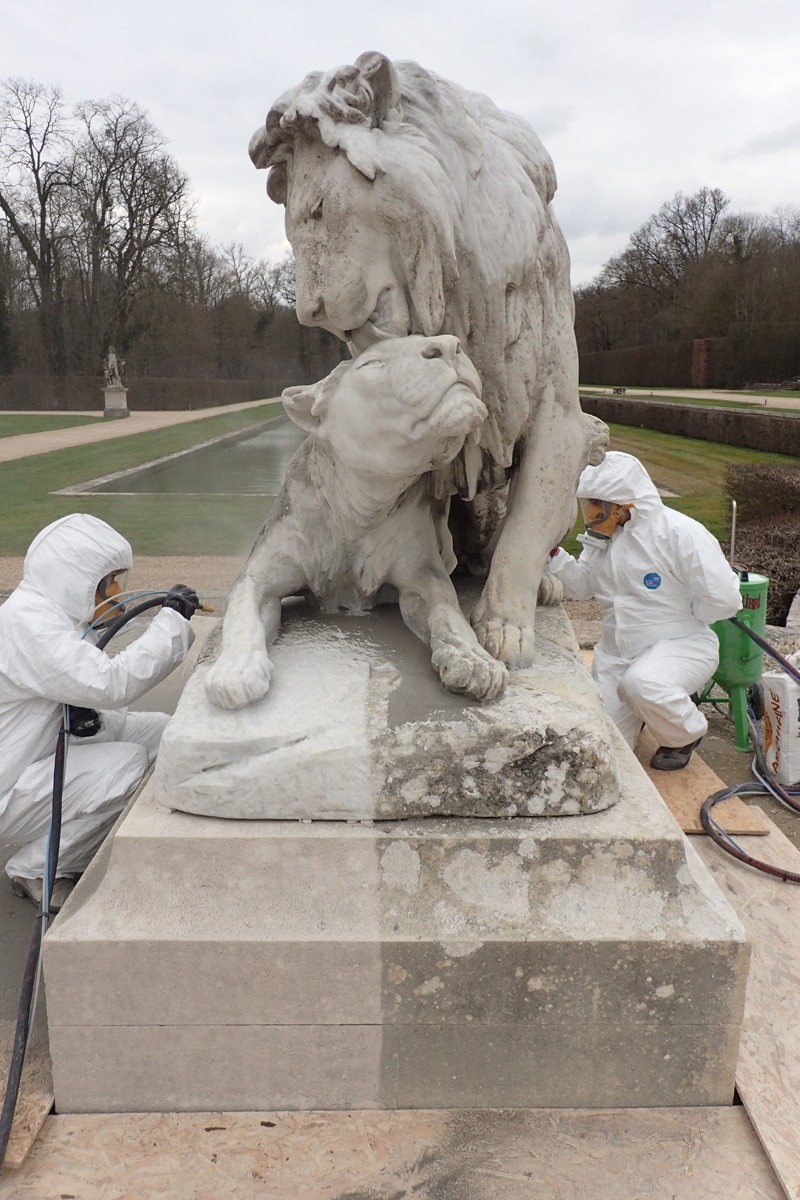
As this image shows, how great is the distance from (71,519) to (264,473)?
13.0m

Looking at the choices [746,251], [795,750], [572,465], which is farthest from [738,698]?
[746,251]

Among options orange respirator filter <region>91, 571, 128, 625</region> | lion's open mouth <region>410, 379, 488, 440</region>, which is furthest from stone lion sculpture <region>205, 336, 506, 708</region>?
orange respirator filter <region>91, 571, 128, 625</region>

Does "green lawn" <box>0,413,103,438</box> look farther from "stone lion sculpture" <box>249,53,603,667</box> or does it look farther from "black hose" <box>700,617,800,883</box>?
"stone lion sculpture" <box>249,53,603,667</box>

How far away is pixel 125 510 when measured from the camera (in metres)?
11.1

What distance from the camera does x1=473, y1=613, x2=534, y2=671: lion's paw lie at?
2.30 metres

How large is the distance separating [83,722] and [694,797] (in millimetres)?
2124

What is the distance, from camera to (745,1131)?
1.79 meters

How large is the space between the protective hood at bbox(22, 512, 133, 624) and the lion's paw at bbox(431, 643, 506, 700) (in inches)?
45.4

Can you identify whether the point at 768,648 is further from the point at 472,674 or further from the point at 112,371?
the point at 112,371

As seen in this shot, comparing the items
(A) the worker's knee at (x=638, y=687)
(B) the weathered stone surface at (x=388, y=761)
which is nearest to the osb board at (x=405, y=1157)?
(B) the weathered stone surface at (x=388, y=761)

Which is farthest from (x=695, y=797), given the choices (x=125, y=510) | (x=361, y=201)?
(x=125, y=510)

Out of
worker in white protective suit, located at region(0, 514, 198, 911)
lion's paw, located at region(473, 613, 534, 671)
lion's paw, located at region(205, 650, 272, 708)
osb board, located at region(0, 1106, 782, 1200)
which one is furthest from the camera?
worker in white protective suit, located at region(0, 514, 198, 911)

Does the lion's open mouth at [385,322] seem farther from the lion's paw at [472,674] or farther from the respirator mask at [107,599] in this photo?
the respirator mask at [107,599]

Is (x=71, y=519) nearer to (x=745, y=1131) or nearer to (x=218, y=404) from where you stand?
(x=745, y=1131)
